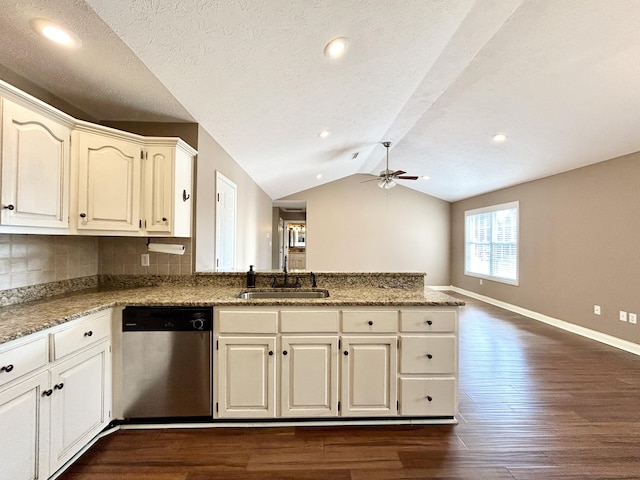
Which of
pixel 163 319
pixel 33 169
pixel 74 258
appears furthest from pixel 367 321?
pixel 74 258

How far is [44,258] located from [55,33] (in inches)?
57.5

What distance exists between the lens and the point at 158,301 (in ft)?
6.61

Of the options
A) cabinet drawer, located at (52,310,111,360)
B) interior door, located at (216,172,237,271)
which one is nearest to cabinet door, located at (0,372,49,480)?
cabinet drawer, located at (52,310,111,360)

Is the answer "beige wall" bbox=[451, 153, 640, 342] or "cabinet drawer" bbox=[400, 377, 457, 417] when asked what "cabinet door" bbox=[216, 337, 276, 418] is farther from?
"beige wall" bbox=[451, 153, 640, 342]

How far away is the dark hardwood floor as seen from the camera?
1.71 meters

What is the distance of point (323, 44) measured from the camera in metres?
2.00

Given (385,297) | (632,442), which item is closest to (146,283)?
(385,297)

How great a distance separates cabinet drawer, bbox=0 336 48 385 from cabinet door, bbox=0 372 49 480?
56 millimetres

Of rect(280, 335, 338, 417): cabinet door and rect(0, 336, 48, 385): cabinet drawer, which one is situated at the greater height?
rect(0, 336, 48, 385): cabinet drawer

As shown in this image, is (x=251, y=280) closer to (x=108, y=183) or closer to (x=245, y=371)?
(x=245, y=371)

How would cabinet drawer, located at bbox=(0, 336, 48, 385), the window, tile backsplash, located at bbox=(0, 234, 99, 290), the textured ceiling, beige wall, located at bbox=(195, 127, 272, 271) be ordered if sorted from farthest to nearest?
the window, beige wall, located at bbox=(195, 127, 272, 271), tile backsplash, located at bbox=(0, 234, 99, 290), the textured ceiling, cabinet drawer, located at bbox=(0, 336, 48, 385)

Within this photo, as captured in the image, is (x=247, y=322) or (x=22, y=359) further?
(x=247, y=322)

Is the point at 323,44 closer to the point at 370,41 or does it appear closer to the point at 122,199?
the point at 370,41

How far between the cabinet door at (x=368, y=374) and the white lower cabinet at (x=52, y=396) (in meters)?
1.57
